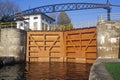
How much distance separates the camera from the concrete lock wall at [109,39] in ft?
76.7

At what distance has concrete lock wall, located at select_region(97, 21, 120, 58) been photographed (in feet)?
76.7

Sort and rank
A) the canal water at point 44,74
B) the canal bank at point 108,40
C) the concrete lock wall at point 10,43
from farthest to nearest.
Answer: the concrete lock wall at point 10,43
the canal bank at point 108,40
the canal water at point 44,74

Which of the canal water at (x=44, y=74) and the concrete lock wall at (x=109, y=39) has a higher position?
the concrete lock wall at (x=109, y=39)

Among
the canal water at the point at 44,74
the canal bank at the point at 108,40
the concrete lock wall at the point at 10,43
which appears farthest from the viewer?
the concrete lock wall at the point at 10,43

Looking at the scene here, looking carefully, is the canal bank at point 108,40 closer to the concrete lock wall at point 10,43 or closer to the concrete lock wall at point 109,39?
the concrete lock wall at point 109,39

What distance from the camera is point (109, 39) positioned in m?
23.6

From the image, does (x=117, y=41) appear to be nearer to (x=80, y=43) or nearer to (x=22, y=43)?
(x=80, y=43)

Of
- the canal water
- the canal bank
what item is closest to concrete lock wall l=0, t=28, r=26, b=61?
the canal water

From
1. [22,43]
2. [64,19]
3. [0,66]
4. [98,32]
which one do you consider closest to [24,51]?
[22,43]

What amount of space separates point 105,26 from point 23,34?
9505 mm

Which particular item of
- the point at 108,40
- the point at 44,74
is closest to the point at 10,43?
the point at 44,74

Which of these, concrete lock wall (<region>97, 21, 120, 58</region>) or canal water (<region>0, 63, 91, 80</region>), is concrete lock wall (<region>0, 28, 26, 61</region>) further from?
concrete lock wall (<region>97, 21, 120, 58</region>)

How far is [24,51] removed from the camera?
93.4 ft

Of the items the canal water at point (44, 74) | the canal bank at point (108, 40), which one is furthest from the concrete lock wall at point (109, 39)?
Result: the canal water at point (44, 74)
